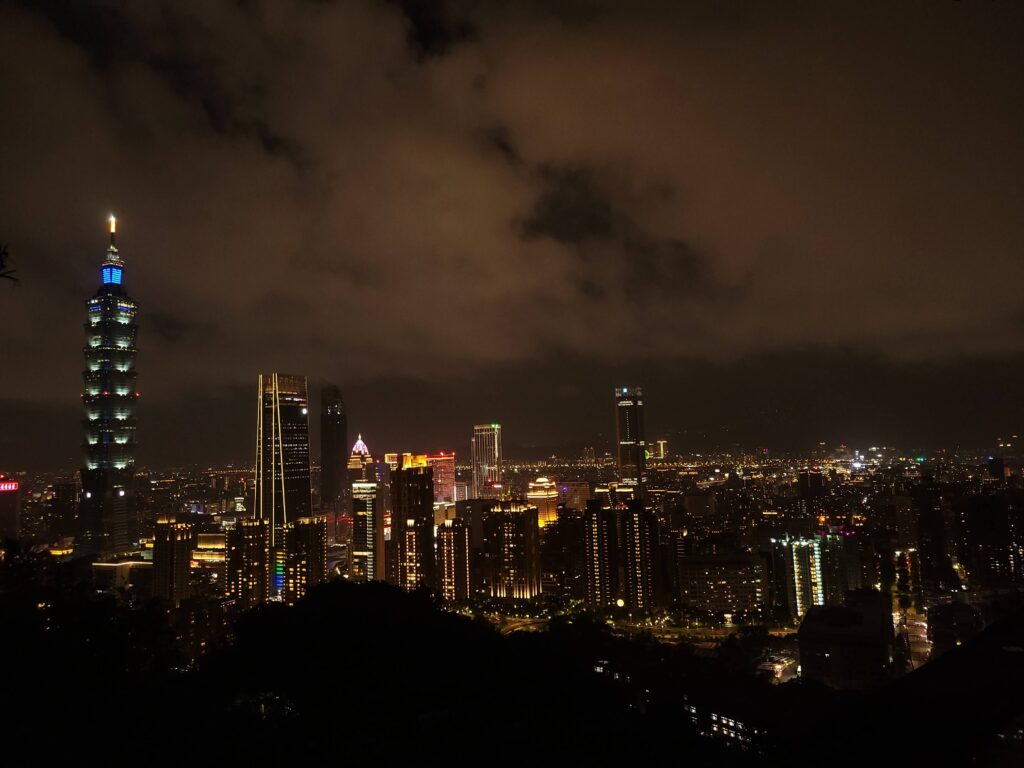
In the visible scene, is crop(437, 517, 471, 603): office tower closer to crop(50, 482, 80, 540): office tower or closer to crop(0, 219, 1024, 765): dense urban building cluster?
crop(0, 219, 1024, 765): dense urban building cluster

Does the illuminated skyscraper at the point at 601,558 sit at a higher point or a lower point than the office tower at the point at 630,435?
lower

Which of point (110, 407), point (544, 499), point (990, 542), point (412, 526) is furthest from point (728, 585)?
point (110, 407)

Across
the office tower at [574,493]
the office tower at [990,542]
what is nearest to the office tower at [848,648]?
the office tower at [990,542]

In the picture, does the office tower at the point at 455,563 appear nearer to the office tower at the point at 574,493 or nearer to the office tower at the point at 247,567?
the office tower at the point at 247,567

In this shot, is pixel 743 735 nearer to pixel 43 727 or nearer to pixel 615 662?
pixel 615 662

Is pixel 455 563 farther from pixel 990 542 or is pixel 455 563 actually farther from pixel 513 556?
pixel 990 542

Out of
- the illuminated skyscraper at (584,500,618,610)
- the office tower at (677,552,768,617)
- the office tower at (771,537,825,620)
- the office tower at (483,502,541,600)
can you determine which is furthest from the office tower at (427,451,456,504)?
the office tower at (771,537,825,620)
